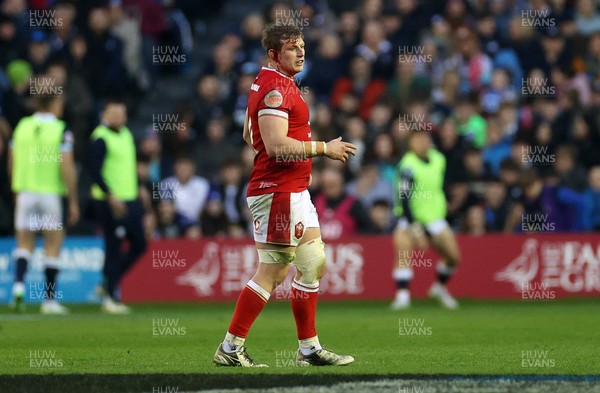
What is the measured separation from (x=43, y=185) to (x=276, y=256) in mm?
8151

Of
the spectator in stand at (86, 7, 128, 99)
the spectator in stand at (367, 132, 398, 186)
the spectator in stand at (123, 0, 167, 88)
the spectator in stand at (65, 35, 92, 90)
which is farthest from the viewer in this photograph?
the spectator in stand at (123, 0, 167, 88)

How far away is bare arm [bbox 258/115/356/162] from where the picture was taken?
9.66m

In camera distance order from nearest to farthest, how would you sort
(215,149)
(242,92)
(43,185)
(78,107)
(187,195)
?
(43,185), (187,195), (78,107), (215,149), (242,92)

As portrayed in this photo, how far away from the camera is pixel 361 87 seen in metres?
22.2

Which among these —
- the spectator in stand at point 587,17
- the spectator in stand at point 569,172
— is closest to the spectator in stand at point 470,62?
the spectator in stand at point 587,17

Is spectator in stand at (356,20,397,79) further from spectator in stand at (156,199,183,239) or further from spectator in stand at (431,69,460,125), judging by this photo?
spectator in stand at (156,199,183,239)

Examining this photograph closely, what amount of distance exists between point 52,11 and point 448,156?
23.8ft

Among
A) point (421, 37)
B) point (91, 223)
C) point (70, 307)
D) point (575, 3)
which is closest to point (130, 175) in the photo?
point (70, 307)

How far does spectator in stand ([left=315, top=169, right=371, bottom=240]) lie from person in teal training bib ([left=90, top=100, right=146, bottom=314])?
332 centimetres

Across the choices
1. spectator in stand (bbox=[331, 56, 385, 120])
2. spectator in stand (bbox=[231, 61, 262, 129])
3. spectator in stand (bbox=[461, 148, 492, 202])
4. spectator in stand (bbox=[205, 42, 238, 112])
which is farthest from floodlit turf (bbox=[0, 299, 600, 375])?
spectator in stand (bbox=[205, 42, 238, 112])

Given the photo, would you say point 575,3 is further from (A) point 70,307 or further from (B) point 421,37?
(A) point 70,307

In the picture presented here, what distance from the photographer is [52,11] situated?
2291 cm

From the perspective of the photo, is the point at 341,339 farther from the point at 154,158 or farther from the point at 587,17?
the point at 587,17

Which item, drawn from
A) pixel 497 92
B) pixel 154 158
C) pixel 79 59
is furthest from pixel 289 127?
pixel 79 59
